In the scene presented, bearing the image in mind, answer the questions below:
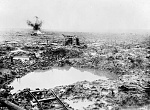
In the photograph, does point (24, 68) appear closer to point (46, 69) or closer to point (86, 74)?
point (46, 69)

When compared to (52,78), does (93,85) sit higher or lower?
higher

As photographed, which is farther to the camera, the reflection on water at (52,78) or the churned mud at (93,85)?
the reflection on water at (52,78)

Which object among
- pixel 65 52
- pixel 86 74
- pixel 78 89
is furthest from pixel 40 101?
pixel 65 52

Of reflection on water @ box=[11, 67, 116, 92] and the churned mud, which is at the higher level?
the churned mud

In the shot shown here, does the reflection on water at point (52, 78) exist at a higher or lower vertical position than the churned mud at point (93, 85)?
lower

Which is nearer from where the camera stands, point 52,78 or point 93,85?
point 93,85

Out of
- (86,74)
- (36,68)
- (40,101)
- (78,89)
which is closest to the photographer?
(40,101)

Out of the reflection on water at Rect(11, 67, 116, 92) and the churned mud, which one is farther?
the reflection on water at Rect(11, 67, 116, 92)

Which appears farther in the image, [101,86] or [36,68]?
[36,68]
